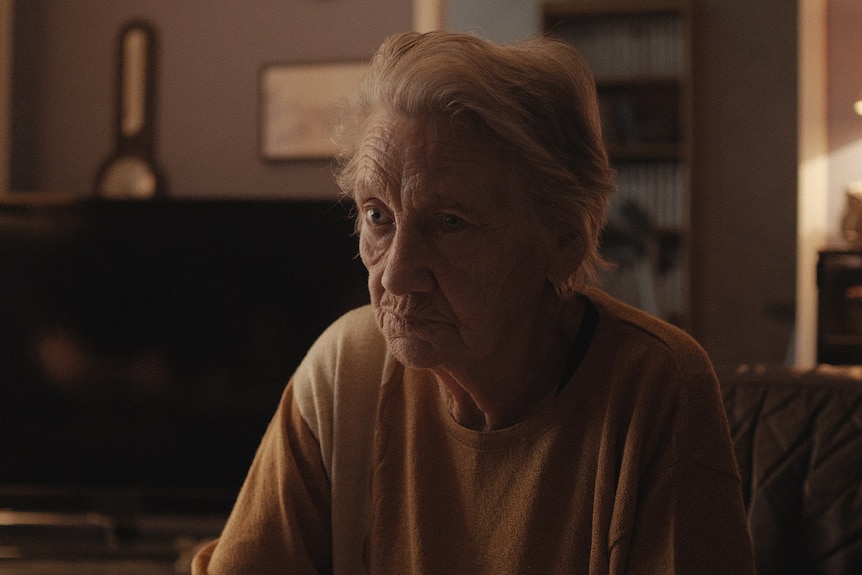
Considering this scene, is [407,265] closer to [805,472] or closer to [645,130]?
[805,472]

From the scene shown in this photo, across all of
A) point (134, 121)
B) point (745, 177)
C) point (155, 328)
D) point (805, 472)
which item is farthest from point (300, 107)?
point (745, 177)

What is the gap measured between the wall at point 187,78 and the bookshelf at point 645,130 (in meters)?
2.29

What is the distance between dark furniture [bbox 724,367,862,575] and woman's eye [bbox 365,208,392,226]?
1.86 ft

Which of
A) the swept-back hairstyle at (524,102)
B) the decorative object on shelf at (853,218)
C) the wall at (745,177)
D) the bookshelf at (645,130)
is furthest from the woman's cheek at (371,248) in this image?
the wall at (745,177)

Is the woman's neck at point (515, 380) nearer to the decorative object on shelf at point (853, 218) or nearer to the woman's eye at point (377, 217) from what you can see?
the woman's eye at point (377, 217)

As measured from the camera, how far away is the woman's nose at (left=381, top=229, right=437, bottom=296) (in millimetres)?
896

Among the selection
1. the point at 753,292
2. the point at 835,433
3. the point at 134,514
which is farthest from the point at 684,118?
the point at 835,433

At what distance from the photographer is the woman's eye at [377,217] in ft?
3.07

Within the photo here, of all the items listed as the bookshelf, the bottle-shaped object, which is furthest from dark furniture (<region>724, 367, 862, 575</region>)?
the bookshelf

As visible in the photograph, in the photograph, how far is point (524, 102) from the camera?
89cm

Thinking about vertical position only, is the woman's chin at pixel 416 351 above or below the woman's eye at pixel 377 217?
below

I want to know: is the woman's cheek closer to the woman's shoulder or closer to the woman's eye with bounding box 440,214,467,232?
the woman's eye with bounding box 440,214,467,232

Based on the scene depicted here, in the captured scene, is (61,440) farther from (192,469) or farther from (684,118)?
(684,118)

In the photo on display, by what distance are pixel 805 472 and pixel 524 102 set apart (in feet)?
1.97
